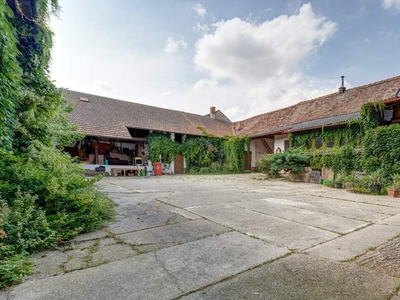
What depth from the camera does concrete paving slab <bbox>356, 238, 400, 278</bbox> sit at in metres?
1.64

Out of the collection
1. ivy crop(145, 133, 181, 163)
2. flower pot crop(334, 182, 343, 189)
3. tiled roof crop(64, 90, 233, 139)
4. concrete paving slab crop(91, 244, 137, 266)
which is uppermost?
tiled roof crop(64, 90, 233, 139)

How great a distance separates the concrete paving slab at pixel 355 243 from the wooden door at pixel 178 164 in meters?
13.7

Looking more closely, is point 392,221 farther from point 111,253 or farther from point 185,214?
point 111,253

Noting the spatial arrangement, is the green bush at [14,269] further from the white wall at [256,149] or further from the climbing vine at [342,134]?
the white wall at [256,149]

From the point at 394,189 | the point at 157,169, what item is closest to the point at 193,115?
the point at 157,169

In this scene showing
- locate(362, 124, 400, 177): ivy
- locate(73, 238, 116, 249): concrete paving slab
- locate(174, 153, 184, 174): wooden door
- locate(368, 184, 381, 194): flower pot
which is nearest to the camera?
locate(73, 238, 116, 249): concrete paving slab

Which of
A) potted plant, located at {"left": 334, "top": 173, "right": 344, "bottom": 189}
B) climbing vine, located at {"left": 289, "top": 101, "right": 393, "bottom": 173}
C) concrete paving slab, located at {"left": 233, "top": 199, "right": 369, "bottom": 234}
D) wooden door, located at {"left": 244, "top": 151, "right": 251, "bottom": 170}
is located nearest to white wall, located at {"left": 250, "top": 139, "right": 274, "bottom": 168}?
wooden door, located at {"left": 244, "top": 151, "right": 251, "bottom": 170}

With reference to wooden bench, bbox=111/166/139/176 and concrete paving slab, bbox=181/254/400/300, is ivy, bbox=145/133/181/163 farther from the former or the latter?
concrete paving slab, bbox=181/254/400/300

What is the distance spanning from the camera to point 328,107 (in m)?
13.5

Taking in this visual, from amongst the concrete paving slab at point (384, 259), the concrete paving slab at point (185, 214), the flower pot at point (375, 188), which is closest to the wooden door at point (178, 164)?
the flower pot at point (375, 188)

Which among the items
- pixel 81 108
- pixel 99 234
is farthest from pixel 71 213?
pixel 81 108

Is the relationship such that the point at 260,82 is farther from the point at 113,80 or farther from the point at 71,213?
the point at 71,213

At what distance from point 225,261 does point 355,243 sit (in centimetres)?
158

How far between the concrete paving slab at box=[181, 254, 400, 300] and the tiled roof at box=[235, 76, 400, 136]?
434 inches
